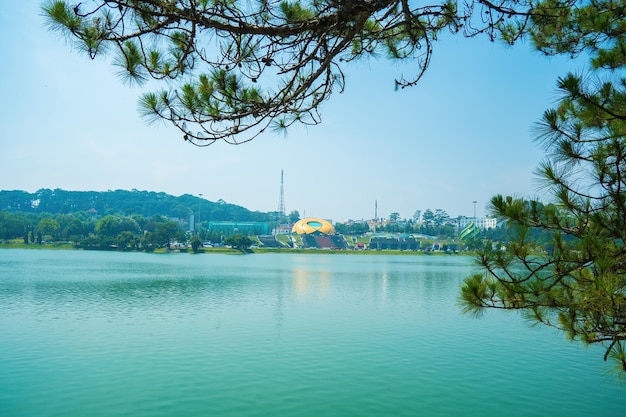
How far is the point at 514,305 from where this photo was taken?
3.31m

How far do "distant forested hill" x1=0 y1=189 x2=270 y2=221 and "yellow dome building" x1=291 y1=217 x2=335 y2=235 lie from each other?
3789cm

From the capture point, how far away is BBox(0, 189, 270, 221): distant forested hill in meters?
110

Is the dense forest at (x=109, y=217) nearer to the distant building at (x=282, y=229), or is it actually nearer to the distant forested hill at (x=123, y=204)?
the distant forested hill at (x=123, y=204)

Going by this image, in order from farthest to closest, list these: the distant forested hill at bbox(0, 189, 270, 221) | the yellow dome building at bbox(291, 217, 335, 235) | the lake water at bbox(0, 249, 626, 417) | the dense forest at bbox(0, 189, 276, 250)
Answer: the distant forested hill at bbox(0, 189, 270, 221) → the yellow dome building at bbox(291, 217, 335, 235) → the dense forest at bbox(0, 189, 276, 250) → the lake water at bbox(0, 249, 626, 417)

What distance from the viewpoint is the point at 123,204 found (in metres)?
121

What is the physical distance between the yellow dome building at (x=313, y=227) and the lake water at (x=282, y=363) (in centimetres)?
7674

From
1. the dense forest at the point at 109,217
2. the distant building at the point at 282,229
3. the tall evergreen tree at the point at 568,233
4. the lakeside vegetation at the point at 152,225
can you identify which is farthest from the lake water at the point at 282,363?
the distant building at the point at 282,229

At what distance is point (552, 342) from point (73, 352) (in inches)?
325

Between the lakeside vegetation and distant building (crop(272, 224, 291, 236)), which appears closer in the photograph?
the lakeside vegetation

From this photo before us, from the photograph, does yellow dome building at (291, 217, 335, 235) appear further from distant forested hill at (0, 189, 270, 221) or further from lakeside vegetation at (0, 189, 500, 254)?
distant forested hill at (0, 189, 270, 221)

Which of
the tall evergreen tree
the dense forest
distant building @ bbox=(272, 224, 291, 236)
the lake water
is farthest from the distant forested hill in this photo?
the tall evergreen tree

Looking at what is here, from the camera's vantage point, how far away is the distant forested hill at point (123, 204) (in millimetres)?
110188

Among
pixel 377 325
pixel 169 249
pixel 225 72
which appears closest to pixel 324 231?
pixel 169 249

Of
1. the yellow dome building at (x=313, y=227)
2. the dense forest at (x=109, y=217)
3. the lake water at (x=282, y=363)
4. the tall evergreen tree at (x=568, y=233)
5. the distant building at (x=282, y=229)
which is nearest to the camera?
the tall evergreen tree at (x=568, y=233)
